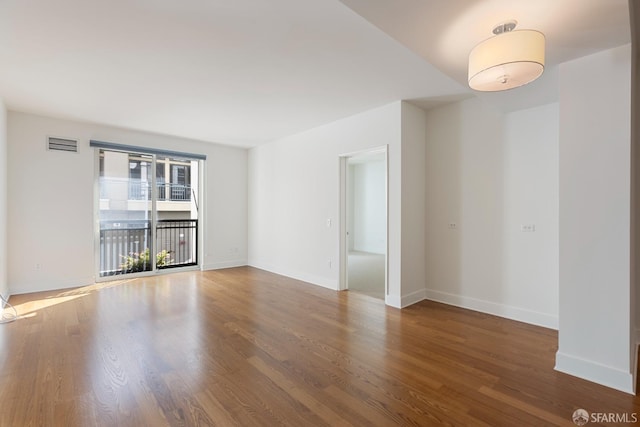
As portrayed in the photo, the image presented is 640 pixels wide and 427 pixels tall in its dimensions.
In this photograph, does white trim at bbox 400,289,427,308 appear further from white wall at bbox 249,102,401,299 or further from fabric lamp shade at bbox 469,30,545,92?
fabric lamp shade at bbox 469,30,545,92

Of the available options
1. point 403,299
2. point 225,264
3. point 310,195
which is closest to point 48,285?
point 225,264

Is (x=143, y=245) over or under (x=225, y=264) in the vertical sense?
over

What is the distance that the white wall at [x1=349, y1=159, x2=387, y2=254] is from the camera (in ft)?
28.2

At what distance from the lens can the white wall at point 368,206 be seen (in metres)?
8.59

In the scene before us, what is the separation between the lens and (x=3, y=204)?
162 inches

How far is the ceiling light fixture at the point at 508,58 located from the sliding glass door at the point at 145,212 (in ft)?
18.7

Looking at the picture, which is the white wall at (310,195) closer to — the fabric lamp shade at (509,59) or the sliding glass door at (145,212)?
the sliding glass door at (145,212)

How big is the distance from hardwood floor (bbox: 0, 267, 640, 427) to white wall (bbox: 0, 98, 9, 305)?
2.27 ft

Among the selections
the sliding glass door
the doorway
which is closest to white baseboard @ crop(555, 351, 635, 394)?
the doorway

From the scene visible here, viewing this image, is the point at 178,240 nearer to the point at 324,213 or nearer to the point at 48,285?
the point at 48,285

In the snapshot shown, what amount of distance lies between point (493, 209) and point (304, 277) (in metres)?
3.21

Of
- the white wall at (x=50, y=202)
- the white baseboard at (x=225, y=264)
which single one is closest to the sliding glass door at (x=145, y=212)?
the white wall at (x=50, y=202)


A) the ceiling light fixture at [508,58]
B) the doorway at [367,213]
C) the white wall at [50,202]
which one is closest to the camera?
the ceiling light fixture at [508,58]

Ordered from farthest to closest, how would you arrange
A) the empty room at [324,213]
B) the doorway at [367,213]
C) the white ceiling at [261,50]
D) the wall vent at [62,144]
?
the doorway at [367,213] < the wall vent at [62,144] < the empty room at [324,213] < the white ceiling at [261,50]
